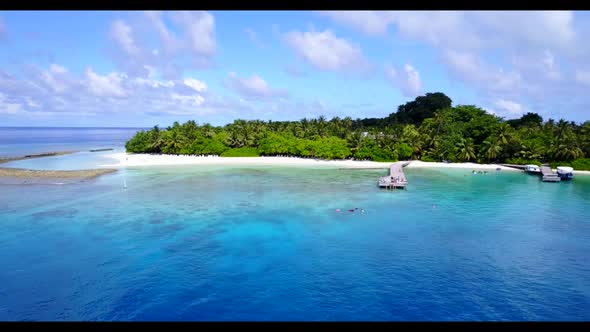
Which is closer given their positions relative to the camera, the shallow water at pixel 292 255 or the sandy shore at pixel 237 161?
the shallow water at pixel 292 255

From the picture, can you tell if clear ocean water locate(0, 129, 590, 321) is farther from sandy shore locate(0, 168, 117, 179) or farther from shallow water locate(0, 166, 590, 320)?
sandy shore locate(0, 168, 117, 179)

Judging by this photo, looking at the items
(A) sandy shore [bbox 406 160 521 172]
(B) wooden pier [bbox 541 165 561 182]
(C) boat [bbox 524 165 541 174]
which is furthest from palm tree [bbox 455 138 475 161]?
(B) wooden pier [bbox 541 165 561 182]

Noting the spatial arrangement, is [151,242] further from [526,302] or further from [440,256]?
[526,302]

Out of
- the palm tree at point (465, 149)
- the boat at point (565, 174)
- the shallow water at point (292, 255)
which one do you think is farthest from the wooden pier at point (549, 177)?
the palm tree at point (465, 149)

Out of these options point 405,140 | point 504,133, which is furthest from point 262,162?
point 504,133

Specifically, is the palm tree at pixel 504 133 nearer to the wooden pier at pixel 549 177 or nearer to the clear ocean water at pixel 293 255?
the wooden pier at pixel 549 177
